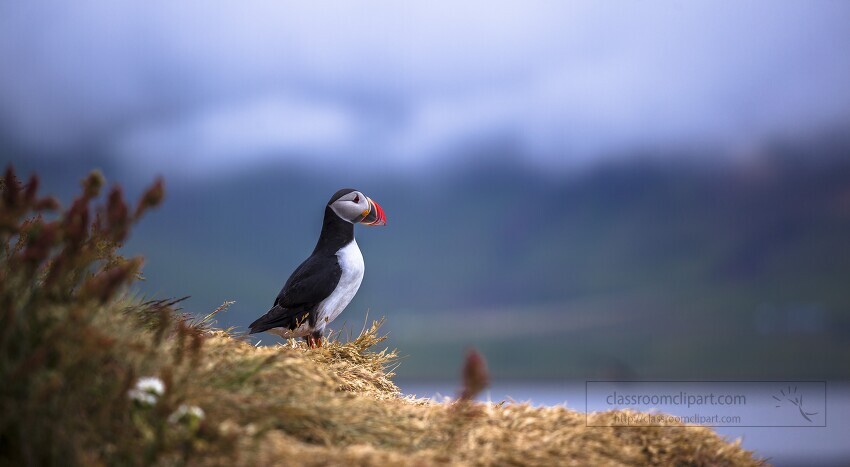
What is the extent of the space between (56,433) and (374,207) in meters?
4.76

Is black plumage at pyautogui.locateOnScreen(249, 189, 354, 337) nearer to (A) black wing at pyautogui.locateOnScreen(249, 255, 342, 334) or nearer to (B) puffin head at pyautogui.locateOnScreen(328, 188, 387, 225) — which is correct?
(A) black wing at pyautogui.locateOnScreen(249, 255, 342, 334)

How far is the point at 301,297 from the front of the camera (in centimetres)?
687

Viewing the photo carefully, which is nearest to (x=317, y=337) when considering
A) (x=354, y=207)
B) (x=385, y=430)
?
(x=354, y=207)

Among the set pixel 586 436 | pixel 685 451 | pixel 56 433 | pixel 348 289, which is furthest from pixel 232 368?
pixel 348 289

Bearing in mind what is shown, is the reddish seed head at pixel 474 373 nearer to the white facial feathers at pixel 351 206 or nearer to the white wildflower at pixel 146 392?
the white wildflower at pixel 146 392

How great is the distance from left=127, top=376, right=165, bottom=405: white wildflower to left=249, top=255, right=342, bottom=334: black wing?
3.75 metres

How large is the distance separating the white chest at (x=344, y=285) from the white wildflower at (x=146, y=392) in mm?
3908

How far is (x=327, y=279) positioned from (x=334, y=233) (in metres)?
0.59

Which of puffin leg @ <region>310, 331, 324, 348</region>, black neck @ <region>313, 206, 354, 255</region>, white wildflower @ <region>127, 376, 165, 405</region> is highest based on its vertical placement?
Result: black neck @ <region>313, 206, 354, 255</region>

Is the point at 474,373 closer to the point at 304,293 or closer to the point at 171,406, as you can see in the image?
the point at 171,406

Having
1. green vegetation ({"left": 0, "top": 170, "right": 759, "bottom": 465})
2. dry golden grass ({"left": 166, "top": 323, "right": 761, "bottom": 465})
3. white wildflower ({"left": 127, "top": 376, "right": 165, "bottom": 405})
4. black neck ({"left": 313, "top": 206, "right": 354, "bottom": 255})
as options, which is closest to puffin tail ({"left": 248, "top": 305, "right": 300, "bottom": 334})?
black neck ({"left": 313, "top": 206, "right": 354, "bottom": 255})

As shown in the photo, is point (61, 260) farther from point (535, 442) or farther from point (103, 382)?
point (535, 442)

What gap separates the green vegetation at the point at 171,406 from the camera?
2902 millimetres

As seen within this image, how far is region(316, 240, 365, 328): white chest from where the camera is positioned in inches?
276
